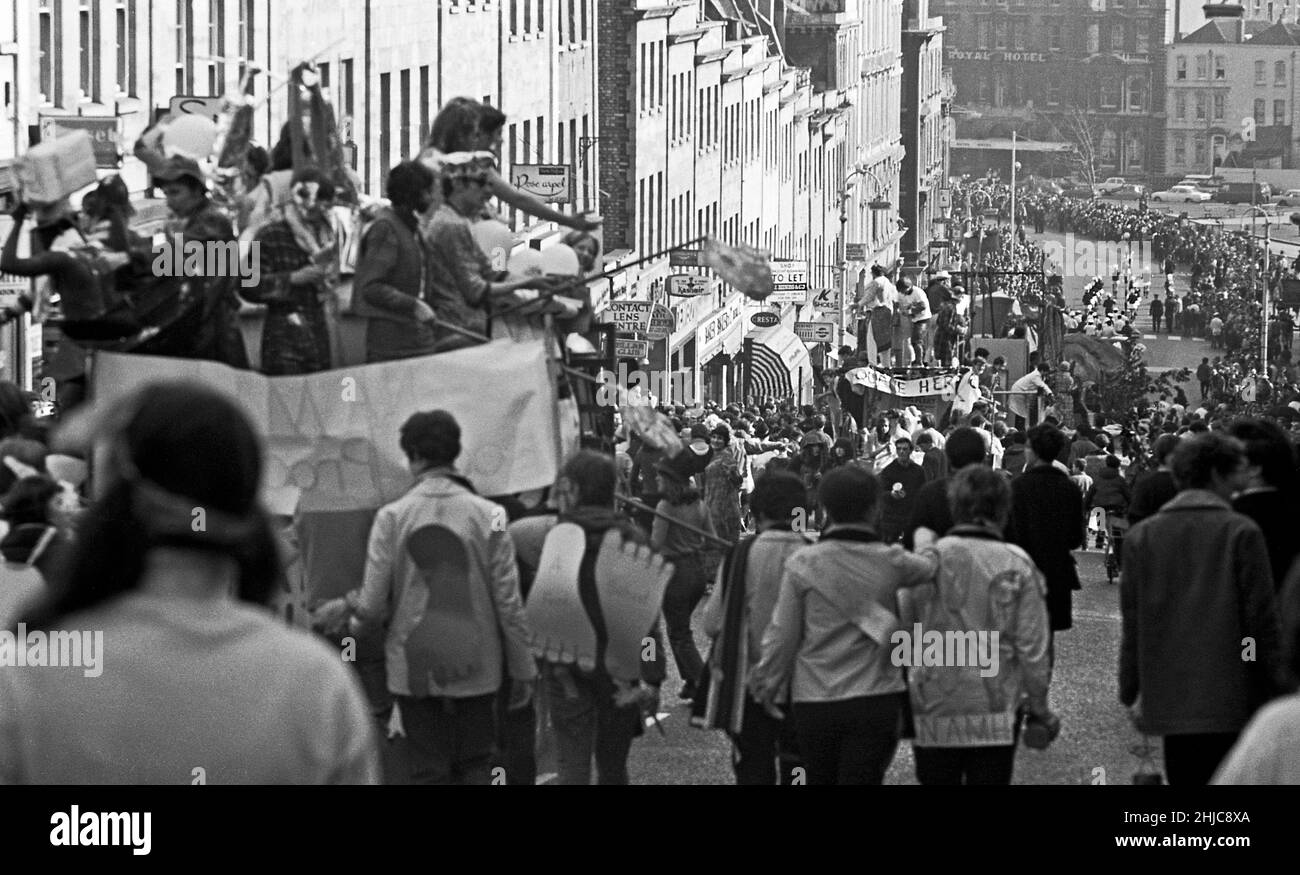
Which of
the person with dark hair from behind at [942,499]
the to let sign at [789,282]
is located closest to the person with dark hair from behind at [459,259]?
the person with dark hair from behind at [942,499]

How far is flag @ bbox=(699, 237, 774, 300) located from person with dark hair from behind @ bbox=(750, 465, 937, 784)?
1.64 metres

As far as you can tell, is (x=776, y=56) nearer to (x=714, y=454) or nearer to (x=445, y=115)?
(x=714, y=454)

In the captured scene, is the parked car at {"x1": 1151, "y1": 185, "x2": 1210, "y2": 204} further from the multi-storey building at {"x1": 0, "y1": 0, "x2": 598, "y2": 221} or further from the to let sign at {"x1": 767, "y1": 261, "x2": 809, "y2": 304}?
the multi-storey building at {"x1": 0, "y1": 0, "x2": 598, "y2": 221}

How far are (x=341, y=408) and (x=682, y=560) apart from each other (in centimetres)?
A: 361

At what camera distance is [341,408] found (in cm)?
1058

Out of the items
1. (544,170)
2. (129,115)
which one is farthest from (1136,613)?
(544,170)

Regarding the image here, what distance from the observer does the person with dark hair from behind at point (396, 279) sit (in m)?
10.7

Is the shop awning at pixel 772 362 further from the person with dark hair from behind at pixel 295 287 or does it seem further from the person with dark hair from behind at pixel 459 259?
the person with dark hair from behind at pixel 295 287

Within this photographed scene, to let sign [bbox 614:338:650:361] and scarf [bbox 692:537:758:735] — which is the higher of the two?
scarf [bbox 692:537:758:735]

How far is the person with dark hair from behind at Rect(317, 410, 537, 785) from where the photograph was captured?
9523 millimetres

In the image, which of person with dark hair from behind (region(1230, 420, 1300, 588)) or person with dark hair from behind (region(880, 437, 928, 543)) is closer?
person with dark hair from behind (region(1230, 420, 1300, 588))

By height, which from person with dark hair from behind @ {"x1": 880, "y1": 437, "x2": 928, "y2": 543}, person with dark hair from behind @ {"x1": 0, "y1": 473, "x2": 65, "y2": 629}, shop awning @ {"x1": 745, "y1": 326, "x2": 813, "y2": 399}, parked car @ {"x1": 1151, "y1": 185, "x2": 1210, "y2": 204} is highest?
person with dark hair from behind @ {"x1": 0, "y1": 473, "x2": 65, "y2": 629}

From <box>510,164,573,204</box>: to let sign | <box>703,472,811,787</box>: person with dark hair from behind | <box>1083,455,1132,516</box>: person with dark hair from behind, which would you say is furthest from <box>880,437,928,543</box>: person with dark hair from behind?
<box>510,164,573,204</box>: to let sign

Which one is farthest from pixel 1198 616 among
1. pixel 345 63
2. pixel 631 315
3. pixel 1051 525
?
pixel 631 315
